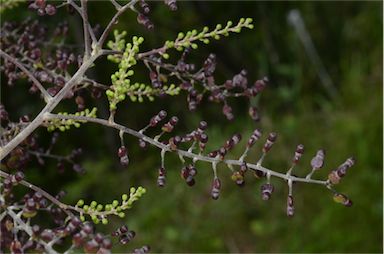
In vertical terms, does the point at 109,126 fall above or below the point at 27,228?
above

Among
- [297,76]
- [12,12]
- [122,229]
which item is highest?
[297,76]

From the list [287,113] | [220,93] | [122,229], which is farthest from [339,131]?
[122,229]

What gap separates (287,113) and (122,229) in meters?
2.64

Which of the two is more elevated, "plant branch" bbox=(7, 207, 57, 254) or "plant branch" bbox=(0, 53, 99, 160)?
"plant branch" bbox=(0, 53, 99, 160)

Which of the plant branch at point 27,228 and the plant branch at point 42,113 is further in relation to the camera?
the plant branch at point 42,113

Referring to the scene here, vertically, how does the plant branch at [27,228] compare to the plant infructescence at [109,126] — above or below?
below

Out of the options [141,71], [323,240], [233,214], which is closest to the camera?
[323,240]

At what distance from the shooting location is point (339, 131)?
3.04 metres

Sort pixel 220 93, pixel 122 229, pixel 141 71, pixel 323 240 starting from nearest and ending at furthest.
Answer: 1. pixel 122 229
2. pixel 220 93
3. pixel 323 240
4. pixel 141 71

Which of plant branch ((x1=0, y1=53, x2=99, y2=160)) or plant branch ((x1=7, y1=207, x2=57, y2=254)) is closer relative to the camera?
plant branch ((x1=7, y1=207, x2=57, y2=254))

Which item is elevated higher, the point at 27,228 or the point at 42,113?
the point at 42,113

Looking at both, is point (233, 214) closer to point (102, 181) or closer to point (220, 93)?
point (102, 181)

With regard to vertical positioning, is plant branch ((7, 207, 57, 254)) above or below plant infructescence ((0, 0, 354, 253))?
below

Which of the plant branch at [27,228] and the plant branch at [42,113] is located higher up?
the plant branch at [42,113]
